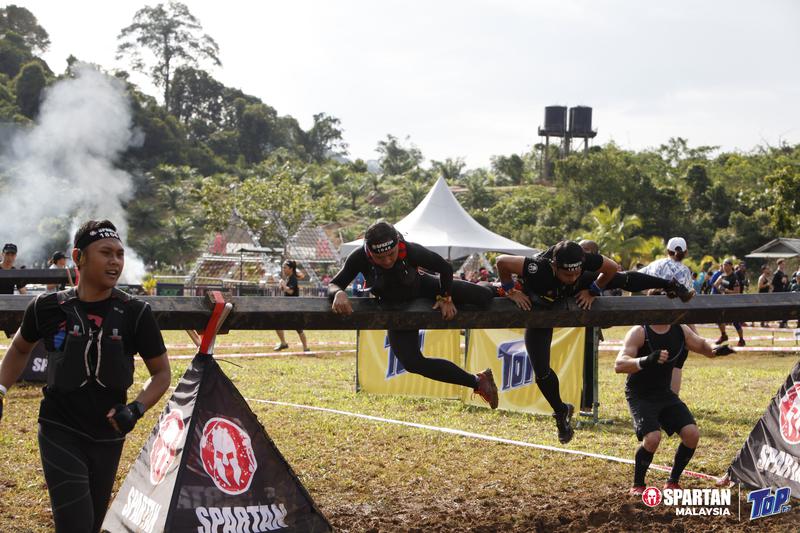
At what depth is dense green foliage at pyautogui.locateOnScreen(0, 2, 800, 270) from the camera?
183 feet

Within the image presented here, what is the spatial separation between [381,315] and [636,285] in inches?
82.3

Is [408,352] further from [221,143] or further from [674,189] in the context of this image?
[221,143]

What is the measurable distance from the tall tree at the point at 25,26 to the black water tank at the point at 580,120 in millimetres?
73266

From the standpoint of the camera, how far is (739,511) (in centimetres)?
704

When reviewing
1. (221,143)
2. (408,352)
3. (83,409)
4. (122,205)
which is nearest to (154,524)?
(83,409)

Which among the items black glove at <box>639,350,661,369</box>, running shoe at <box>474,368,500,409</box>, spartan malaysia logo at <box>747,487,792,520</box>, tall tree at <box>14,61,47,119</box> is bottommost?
spartan malaysia logo at <box>747,487,792,520</box>

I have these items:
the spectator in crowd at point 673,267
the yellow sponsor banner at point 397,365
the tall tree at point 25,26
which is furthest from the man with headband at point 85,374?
the tall tree at point 25,26

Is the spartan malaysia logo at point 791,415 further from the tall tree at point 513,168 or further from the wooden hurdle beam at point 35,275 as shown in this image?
the tall tree at point 513,168

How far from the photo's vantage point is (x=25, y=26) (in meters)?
119

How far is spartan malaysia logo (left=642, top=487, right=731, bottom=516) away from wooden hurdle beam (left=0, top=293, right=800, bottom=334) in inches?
60.3

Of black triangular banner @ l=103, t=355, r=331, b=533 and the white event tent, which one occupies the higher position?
the white event tent

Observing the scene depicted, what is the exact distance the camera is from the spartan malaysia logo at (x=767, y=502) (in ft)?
22.5

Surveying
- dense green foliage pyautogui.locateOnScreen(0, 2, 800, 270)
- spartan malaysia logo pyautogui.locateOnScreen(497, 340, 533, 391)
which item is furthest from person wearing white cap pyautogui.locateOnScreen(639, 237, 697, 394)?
dense green foliage pyautogui.locateOnScreen(0, 2, 800, 270)

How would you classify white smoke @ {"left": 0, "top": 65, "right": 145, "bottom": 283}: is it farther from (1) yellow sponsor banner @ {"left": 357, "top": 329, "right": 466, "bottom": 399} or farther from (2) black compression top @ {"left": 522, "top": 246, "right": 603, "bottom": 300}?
(2) black compression top @ {"left": 522, "top": 246, "right": 603, "bottom": 300}
